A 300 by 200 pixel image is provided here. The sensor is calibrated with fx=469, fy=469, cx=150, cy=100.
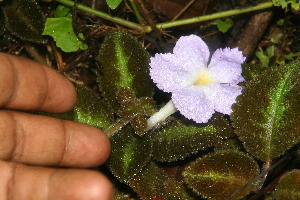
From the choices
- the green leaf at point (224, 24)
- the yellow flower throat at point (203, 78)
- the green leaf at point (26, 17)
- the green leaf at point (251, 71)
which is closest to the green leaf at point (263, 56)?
the green leaf at point (224, 24)

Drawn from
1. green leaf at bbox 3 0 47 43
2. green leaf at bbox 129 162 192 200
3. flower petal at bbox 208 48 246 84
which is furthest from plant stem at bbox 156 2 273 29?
green leaf at bbox 129 162 192 200

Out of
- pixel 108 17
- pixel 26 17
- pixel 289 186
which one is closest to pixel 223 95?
pixel 289 186

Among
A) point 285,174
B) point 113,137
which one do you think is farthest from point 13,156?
point 285,174

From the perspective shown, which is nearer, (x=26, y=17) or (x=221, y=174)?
(x=221, y=174)

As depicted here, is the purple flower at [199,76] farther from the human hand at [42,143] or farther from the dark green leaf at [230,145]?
the human hand at [42,143]

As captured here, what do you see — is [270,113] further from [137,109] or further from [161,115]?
[137,109]
